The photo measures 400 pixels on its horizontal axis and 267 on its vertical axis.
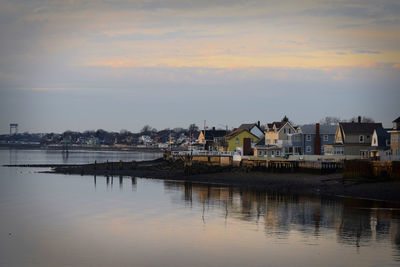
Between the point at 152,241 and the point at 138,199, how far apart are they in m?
26.8

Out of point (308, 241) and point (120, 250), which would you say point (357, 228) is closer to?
point (308, 241)

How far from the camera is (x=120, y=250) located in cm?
4006

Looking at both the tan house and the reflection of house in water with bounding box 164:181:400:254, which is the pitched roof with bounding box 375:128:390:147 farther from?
the reflection of house in water with bounding box 164:181:400:254

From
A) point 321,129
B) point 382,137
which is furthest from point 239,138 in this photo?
point 382,137

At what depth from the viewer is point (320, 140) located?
99188mm

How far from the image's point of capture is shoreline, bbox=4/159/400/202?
64.5 metres

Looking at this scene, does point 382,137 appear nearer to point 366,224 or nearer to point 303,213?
point 303,213

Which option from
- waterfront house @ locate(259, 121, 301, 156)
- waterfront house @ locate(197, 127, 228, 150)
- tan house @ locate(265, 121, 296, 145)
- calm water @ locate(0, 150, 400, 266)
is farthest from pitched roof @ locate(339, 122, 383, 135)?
waterfront house @ locate(197, 127, 228, 150)

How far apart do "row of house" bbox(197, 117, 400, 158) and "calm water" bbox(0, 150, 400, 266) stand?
22089 millimetres

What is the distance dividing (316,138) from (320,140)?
0.69m

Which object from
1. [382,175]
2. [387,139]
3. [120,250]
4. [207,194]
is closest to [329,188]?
[382,175]

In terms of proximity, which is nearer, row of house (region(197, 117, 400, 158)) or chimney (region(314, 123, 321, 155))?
row of house (region(197, 117, 400, 158))

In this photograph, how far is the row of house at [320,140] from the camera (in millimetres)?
85250

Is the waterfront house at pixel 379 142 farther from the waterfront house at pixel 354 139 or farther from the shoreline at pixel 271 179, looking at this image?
the shoreline at pixel 271 179
